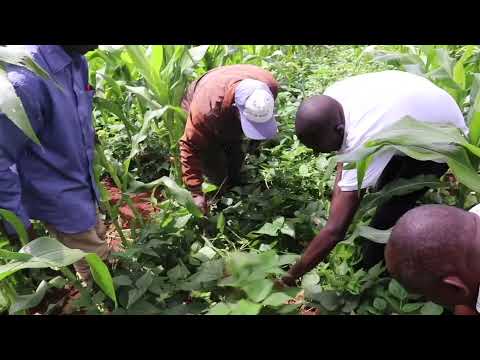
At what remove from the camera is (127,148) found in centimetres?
274

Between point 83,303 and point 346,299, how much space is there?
2.75 feet

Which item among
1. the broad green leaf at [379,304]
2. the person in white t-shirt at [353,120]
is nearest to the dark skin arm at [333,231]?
the person in white t-shirt at [353,120]

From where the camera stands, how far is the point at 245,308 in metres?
1.19

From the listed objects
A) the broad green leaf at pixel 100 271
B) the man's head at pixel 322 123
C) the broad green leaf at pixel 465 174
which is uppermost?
the man's head at pixel 322 123

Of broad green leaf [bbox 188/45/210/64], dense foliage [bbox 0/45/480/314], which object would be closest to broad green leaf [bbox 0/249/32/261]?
dense foliage [bbox 0/45/480/314]

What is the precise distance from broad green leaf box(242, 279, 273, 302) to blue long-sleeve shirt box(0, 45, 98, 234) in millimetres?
728

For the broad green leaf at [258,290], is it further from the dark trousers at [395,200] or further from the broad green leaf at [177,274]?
the dark trousers at [395,200]

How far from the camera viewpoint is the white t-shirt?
1488mm

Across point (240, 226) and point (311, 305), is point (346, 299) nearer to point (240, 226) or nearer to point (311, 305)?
point (311, 305)

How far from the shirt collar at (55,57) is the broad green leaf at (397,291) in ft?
4.14

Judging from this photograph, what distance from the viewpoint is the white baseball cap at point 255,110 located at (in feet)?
5.90

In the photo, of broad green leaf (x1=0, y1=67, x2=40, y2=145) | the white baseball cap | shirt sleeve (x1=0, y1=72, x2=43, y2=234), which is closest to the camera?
broad green leaf (x1=0, y1=67, x2=40, y2=145)

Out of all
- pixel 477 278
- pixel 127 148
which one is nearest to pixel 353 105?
pixel 477 278

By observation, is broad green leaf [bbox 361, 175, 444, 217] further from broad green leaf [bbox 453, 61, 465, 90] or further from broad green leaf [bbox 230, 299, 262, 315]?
broad green leaf [bbox 453, 61, 465, 90]
